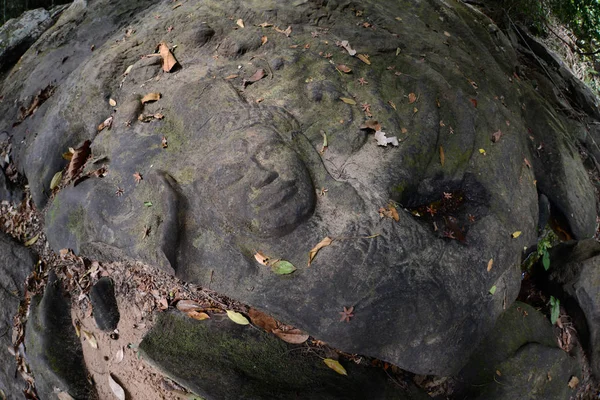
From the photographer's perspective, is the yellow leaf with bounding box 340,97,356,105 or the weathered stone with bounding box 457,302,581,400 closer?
the yellow leaf with bounding box 340,97,356,105

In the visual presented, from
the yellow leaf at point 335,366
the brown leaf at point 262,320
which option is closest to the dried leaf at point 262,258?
the brown leaf at point 262,320

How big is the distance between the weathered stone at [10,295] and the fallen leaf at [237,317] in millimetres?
2080

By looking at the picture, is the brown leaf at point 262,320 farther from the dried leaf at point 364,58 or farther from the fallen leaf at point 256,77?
the dried leaf at point 364,58

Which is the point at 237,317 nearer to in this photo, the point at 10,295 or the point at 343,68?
the point at 343,68

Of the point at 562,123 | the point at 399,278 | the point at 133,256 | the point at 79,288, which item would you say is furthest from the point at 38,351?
the point at 562,123

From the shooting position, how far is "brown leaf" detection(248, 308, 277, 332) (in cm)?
300

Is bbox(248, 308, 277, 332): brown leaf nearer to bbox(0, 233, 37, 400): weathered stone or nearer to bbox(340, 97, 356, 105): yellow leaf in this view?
bbox(340, 97, 356, 105): yellow leaf

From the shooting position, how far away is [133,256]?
2.82 meters

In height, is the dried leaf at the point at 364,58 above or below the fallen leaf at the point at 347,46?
below

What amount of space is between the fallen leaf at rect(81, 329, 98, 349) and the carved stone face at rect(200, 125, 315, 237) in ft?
5.46

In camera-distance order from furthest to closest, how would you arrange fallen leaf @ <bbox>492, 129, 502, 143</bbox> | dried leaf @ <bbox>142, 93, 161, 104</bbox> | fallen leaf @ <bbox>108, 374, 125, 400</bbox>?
fallen leaf @ <bbox>492, 129, 502, 143</bbox> → fallen leaf @ <bbox>108, 374, 125, 400</bbox> → dried leaf @ <bbox>142, 93, 161, 104</bbox>

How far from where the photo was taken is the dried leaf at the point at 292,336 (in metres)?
2.98

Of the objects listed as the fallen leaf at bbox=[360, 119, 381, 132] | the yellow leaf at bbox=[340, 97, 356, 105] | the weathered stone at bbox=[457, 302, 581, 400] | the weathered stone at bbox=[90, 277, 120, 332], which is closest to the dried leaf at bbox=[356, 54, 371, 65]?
the yellow leaf at bbox=[340, 97, 356, 105]

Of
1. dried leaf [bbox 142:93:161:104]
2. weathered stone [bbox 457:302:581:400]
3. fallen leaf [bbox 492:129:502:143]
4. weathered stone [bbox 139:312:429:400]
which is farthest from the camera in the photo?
weathered stone [bbox 457:302:581:400]
